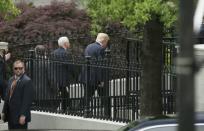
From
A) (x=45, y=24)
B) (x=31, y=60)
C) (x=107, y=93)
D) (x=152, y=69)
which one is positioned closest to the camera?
(x=152, y=69)

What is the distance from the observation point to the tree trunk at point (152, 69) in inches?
408

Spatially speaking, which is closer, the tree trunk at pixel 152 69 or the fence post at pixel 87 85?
the tree trunk at pixel 152 69

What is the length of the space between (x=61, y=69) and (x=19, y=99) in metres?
2.55

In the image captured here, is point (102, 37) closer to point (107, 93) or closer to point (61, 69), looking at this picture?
point (61, 69)

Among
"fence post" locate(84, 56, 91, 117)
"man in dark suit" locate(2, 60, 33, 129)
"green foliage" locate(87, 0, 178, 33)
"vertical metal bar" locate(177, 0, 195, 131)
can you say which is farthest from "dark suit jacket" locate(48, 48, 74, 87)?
"vertical metal bar" locate(177, 0, 195, 131)

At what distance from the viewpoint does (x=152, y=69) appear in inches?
425

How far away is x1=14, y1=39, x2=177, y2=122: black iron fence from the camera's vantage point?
12.5 m

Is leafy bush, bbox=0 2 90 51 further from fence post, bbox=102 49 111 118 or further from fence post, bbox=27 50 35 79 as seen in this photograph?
fence post, bbox=102 49 111 118

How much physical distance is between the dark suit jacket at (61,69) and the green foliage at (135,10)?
339 cm

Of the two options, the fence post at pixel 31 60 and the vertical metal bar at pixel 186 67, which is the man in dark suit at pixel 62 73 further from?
the vertical metal bar at pixel 186 67

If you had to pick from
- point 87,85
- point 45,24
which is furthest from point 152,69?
point 45,24

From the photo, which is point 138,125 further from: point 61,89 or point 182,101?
point 61,89

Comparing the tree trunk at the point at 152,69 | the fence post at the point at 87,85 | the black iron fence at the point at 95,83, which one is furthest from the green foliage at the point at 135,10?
the fence post at the point at 87,85

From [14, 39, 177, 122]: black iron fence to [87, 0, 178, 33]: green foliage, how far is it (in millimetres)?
2276
